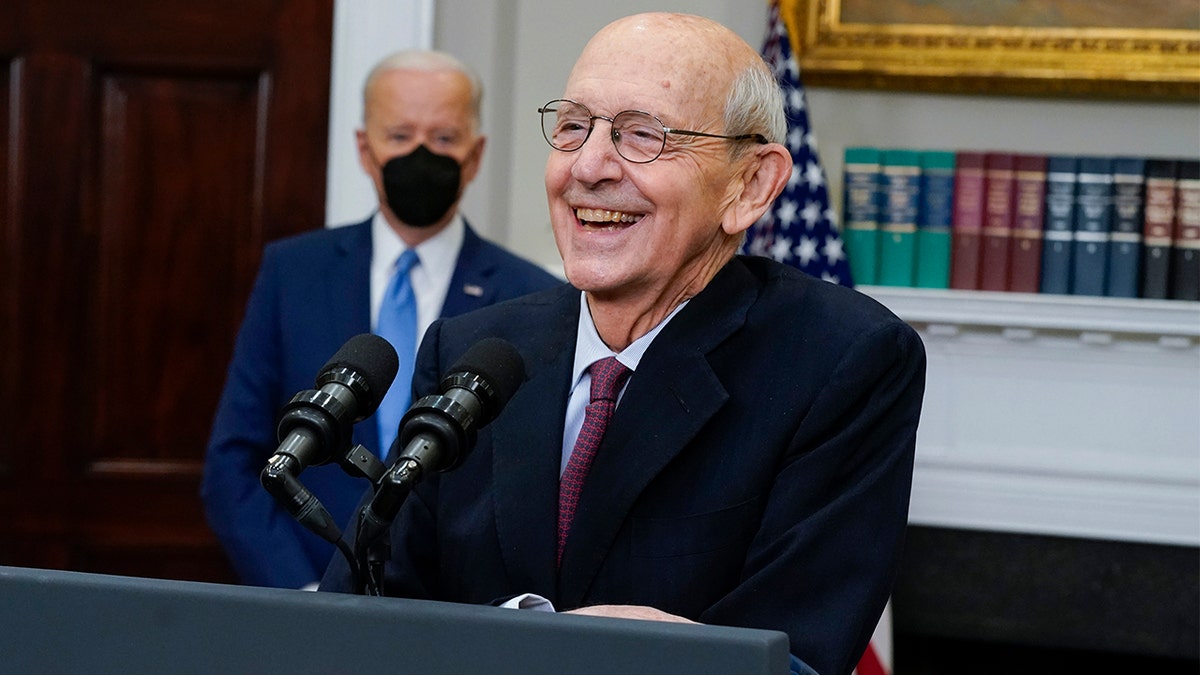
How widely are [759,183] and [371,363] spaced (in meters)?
0.68

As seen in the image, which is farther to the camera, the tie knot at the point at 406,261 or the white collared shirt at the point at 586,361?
the tie knot at the point at 406,261

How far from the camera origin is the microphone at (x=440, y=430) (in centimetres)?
126

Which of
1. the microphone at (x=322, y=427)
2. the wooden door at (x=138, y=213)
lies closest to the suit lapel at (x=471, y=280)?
the wooden door at (x=138, y=213)

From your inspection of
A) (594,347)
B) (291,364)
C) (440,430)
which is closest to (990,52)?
(291,364)

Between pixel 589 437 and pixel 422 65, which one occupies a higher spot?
pixel 422 65

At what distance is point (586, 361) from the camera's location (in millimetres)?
1804

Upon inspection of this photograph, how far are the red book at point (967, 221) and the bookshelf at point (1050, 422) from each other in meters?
0.08

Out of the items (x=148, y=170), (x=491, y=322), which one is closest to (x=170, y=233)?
(x=148, y=170)

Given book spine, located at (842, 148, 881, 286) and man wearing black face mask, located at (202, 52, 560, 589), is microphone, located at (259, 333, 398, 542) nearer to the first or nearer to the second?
man wearing black face mask, located at (202, 52, 560, 589)

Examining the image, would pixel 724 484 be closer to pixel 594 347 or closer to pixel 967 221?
pixel 594 347

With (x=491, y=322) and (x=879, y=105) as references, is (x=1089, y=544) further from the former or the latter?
(x=491, y=322)

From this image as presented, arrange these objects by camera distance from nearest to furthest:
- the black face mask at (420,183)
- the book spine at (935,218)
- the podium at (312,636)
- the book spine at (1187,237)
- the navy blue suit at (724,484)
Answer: the podium at (312,636)
the navy blue suit at (724,484)
the black face mask at (420,183)
the book spine at (1187,237)
the book spine at (935,218)

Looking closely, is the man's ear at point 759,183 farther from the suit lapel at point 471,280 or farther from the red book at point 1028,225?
the red book at point 1028,225

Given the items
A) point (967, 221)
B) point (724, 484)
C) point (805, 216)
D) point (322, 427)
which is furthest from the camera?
point (967, 221)
